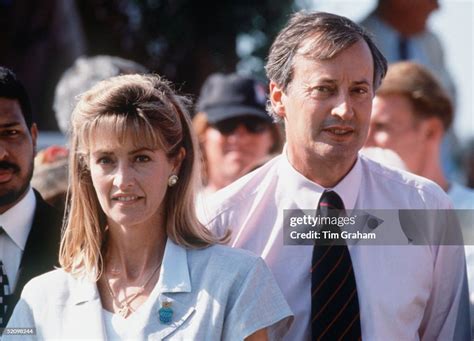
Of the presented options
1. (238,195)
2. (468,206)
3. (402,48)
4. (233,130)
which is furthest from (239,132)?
(238,195)

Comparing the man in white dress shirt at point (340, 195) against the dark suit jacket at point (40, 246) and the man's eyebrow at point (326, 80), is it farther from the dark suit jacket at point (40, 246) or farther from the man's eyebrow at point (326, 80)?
the dark suit jacket at point (40, 246)

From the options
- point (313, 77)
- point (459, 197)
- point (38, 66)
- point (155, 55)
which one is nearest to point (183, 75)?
point (155, 55)

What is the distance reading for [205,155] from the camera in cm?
327

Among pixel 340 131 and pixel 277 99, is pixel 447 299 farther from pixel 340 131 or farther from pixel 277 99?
pixel 277 99

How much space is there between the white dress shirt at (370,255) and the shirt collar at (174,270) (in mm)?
180

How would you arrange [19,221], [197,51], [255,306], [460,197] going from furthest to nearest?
[197,51]
[460,197]
[19,221]
[255,306]

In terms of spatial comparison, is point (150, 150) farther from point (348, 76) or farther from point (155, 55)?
point (155, 55)

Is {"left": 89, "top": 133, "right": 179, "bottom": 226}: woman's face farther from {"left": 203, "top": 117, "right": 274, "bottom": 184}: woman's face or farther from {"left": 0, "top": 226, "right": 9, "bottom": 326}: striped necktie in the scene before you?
{"left": 203, "top": 117, "right": 274, "bottom": 184}: woman's face

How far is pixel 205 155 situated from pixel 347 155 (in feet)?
4.01

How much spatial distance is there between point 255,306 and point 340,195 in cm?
38

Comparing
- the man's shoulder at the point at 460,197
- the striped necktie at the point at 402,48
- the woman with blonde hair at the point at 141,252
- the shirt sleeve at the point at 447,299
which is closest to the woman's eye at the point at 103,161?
the woman with blonde hair at the point at 141,252

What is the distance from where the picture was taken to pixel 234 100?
3.21 metres

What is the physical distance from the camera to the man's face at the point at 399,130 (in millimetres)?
2895

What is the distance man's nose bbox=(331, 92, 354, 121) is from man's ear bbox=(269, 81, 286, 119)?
0.55ft
